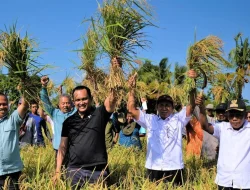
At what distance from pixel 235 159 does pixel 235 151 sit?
78 millimetres

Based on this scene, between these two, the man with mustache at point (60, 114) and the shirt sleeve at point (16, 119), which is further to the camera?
the man with mustache at point (60, 114)

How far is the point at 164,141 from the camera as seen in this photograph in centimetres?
408

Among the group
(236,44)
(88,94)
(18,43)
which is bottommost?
(88,94)

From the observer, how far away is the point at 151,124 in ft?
13.8

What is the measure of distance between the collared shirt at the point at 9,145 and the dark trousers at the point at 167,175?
147 cm

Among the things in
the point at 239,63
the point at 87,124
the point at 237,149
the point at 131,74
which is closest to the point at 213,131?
the point at 237,149

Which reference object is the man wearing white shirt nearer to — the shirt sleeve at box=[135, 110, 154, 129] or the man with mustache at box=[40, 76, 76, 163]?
the shirt sleeve at box=[135, 110, 154, 129]

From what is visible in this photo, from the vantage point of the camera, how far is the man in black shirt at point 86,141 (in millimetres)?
3523

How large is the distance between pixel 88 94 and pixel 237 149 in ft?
5.19

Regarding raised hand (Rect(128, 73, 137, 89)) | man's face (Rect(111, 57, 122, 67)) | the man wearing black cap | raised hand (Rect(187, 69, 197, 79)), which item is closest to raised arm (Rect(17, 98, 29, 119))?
man's face (Rect(111, 57, 122, 67))

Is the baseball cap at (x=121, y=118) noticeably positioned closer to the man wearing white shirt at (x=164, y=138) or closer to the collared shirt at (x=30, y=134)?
the collared shirt at (x=30, y=134)

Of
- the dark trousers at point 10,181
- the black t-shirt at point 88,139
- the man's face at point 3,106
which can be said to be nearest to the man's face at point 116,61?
the black t-shirt at point 88,139

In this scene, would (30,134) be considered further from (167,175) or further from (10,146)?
(167,175)

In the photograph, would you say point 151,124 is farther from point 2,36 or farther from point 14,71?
point 2,36
